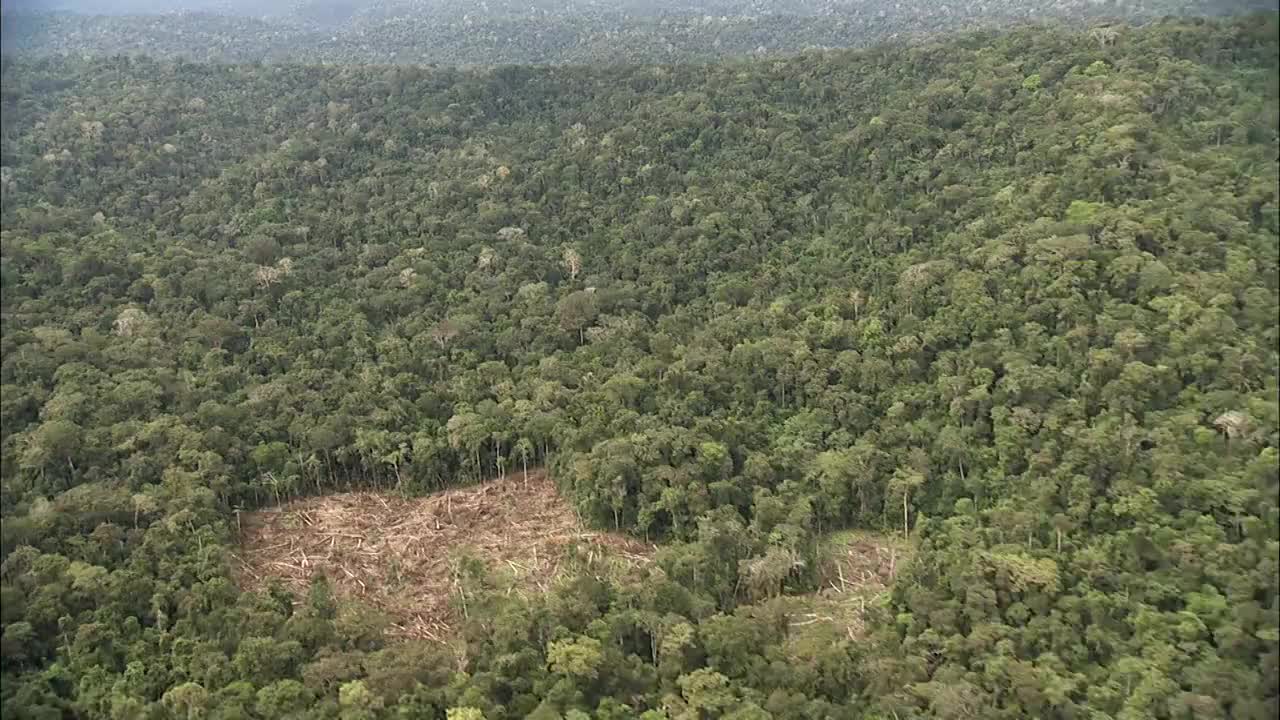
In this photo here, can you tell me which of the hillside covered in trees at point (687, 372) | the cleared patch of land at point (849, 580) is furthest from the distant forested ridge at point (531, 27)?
the cleared patch of land at point (849, 580)

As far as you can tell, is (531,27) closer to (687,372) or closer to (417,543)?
(687,372)

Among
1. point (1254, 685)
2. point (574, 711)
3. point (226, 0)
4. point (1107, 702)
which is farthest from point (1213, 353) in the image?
point (226, 0)

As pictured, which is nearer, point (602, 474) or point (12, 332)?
point (12, 332)

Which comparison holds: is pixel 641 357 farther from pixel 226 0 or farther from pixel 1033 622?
pixel 226 0

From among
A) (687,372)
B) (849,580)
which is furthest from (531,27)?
(849,580)

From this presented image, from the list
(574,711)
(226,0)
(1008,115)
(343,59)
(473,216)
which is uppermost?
(226,0)

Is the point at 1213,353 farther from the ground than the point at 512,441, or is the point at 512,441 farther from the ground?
the point at 1213,353
